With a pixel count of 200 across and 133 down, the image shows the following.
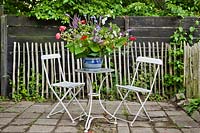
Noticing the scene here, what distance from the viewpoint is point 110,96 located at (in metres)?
5.88

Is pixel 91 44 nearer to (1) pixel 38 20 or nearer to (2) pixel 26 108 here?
(2) pixel 26 108

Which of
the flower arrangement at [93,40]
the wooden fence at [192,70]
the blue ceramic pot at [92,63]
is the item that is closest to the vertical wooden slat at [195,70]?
the wooden fence at [192,70]

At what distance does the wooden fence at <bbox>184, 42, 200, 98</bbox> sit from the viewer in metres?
5.26

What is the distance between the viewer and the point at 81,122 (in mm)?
4250

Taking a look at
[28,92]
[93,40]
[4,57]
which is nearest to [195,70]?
[93,40]

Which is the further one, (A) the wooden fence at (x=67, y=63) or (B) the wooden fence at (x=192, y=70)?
(A) the wooden fence at (x=67, y=63)

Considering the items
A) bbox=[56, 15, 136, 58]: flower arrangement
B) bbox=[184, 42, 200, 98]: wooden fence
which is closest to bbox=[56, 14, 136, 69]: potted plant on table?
bbox=[56, 15, 136, 58]: flower arrangement

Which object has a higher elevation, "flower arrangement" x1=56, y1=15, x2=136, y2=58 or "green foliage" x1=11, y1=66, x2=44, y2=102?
"flower arrangement" x1=56, y1=15, x2=136, y2=58

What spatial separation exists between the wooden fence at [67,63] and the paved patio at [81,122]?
72cm

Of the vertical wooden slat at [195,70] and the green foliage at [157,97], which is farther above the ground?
the vertical wooden slat at [195,70]

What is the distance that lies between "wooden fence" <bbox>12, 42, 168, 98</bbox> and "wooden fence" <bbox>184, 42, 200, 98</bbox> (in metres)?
0.41

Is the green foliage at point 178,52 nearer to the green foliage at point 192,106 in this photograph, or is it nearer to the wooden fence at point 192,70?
the wooden fence at point 192,70

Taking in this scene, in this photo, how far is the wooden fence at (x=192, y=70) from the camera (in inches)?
207

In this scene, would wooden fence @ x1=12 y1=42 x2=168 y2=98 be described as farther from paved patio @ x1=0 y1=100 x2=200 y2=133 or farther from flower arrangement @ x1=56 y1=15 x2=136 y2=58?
flower arrangement @ x1=56 y1=15 x2=136 y2=58
